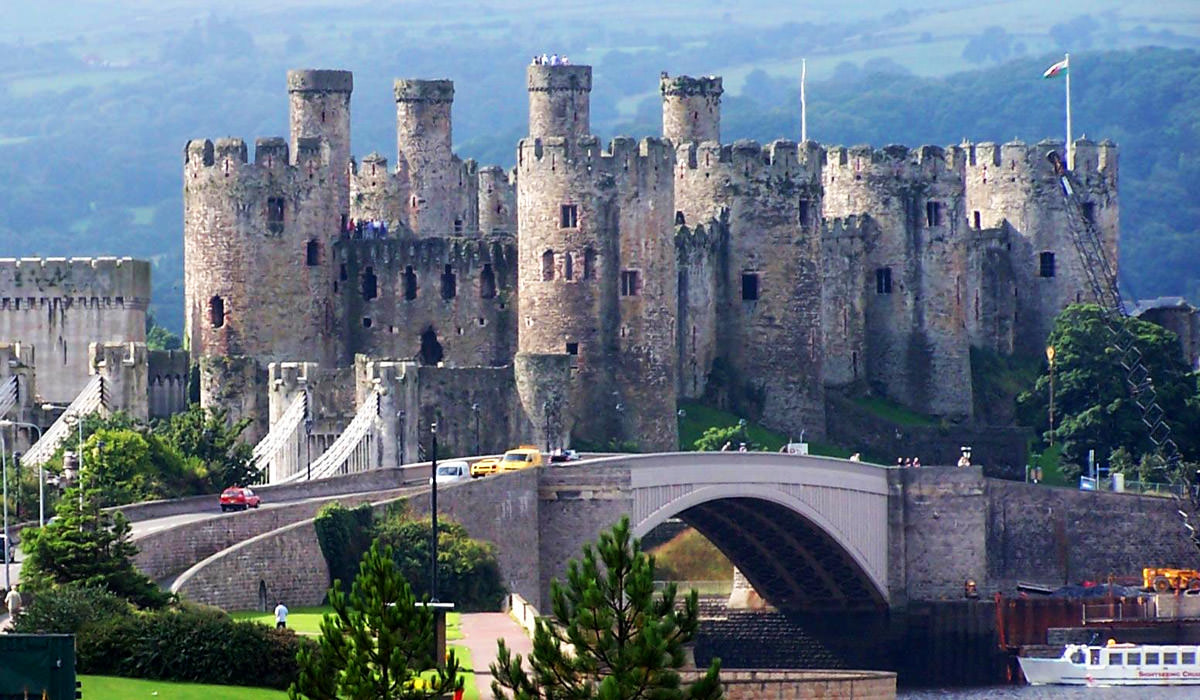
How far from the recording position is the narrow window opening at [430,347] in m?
111

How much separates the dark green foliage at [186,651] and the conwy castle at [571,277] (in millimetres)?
36769

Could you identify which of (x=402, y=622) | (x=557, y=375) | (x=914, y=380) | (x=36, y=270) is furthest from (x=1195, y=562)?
(x=402, y=622)

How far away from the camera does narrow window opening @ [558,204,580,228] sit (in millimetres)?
106750

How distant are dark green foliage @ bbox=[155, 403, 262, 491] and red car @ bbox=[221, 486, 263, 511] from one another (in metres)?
6.76

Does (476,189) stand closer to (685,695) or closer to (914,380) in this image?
(914,380)

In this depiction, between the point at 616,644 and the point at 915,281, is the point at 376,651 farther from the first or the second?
the point at 915,281

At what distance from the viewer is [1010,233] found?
127125mm

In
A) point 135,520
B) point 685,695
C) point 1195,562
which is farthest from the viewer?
point 1195,562

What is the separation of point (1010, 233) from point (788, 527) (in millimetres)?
28729

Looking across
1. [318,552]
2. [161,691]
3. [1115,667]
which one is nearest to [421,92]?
[1115,667]

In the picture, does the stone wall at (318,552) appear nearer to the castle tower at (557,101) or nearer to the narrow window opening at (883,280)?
the castle tower at (557,101)

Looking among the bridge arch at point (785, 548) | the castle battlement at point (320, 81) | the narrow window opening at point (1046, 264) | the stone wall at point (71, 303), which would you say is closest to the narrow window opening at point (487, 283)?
the castle battlement at point (320, 81)

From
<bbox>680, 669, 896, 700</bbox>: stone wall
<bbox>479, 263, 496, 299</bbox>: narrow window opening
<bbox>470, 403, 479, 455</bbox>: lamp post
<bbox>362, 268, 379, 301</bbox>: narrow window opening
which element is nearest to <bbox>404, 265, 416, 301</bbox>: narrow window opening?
<bbox>362, 268, 379, 301</bbox>: narrow window opening

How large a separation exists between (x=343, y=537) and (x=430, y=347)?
91.8 feet
